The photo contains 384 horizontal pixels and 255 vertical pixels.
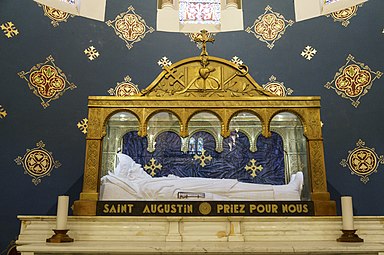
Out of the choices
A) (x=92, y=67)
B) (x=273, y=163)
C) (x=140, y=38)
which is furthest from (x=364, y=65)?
(x=92, y=67)

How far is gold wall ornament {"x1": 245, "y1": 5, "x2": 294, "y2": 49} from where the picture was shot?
5.18 m

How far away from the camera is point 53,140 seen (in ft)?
15.2

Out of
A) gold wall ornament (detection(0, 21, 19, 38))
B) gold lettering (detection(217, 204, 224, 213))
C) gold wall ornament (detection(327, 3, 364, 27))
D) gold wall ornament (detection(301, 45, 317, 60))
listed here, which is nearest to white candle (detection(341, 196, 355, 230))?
gold lettering (detection(217, 204, 224, 213))

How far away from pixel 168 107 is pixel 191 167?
0.60 m

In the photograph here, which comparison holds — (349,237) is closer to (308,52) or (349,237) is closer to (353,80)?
(353,80)

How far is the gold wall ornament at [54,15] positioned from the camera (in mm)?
4982

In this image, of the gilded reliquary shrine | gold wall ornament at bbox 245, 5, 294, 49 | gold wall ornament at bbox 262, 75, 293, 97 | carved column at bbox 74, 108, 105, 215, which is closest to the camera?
carved column at bbox 74, 108, 105, 215

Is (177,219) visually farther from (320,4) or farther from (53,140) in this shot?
(320,4)

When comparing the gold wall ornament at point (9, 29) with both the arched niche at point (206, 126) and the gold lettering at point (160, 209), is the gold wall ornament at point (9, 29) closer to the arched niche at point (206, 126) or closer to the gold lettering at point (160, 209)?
the arched niche at point (206, 126)

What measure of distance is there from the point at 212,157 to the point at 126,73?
1780 mm

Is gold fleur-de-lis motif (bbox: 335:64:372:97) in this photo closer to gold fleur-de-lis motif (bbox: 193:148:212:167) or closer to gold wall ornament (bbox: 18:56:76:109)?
gold fleur-de-lis motif (bbox: 193:148:212:167)

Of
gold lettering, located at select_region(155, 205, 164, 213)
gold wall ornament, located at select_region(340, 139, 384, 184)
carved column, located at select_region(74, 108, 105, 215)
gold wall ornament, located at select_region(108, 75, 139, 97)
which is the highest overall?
gold wall ornament, located at select_region(108, 75, 139, 97)

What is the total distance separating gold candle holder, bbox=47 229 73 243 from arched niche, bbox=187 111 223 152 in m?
1.28

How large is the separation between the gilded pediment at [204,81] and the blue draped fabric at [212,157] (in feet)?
1.26
